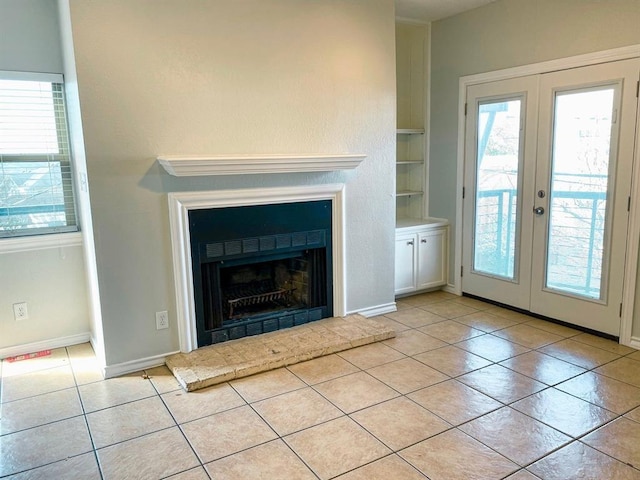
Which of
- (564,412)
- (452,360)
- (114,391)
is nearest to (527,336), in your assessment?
(452,360)

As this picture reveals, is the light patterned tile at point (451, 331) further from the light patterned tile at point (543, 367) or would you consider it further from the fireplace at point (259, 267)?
the fireplace at point (259, 267)

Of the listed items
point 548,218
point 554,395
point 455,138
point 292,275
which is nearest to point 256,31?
point 292,275

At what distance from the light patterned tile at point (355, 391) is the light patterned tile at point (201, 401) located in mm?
519

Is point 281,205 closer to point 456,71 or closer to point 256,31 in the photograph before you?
point 256,31

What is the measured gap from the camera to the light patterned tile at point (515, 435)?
2.27 metres

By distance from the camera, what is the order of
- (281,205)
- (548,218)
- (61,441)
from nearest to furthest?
(61,441)
(281,205)
(548,218)

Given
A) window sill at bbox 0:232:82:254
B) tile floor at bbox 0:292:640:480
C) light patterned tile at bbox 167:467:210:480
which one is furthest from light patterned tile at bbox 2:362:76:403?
light patterned tile at bbox 167:467:210:480

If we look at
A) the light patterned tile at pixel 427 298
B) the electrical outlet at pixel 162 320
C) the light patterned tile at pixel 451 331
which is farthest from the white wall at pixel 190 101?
the light patterned tile at pixel 427 298

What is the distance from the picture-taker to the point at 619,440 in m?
2.35

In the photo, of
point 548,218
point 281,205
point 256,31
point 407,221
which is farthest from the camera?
point 407,221

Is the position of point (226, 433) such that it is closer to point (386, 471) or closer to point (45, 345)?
point (386, 471)

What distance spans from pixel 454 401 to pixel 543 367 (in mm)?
833

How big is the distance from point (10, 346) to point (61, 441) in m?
1.43

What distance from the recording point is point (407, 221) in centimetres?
494
